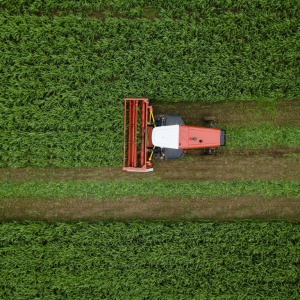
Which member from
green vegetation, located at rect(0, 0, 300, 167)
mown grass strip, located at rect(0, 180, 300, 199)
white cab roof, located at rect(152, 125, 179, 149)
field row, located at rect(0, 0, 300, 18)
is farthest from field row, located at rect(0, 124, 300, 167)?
field row, located at rect(0, 0, 300, 18)

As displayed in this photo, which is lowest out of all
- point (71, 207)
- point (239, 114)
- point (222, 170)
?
point (71, 207)

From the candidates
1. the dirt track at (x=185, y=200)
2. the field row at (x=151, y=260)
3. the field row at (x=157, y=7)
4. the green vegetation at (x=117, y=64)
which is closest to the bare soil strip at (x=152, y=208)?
the dirt track at (x=185, y=200)

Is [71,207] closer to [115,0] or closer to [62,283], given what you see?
[62,283]

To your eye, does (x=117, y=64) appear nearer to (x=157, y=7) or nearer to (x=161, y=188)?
(x=157, y=7)

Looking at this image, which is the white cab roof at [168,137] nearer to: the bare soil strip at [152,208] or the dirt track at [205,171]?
the dirt track at [205,171]

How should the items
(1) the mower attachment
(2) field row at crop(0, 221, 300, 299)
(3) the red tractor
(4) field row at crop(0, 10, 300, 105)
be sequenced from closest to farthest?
(3) the red tractor, (1) the mower attachment, (2) field row at crop(0, 221, 300, 299), (4) field row at crop(0, 10, 300, 105)

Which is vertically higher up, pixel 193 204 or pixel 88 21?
pixel 88 21

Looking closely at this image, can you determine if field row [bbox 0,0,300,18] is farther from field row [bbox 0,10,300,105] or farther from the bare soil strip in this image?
the bare soil strip

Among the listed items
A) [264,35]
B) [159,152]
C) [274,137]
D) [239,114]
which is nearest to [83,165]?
[159,152]
